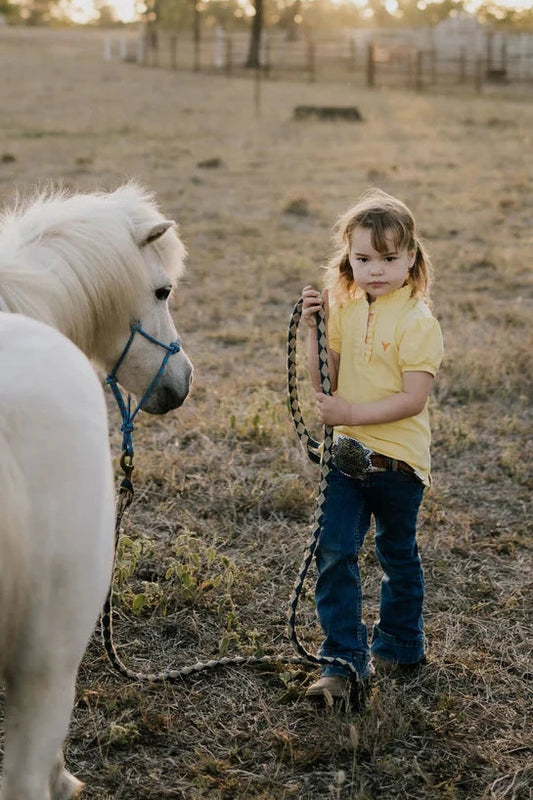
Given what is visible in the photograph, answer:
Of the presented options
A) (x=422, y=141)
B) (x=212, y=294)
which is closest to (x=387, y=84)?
(x=422, y=141)

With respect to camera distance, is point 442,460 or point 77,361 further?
point 442,460

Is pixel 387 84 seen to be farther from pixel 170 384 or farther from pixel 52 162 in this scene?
pixel 170 384

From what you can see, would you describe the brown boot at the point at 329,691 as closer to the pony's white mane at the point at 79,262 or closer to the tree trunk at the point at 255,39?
the pony's white mane at the point at 79,262

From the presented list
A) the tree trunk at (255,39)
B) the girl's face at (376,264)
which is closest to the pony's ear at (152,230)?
the girl's face at (376,264)

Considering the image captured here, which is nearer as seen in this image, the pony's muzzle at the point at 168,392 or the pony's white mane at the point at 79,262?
the pony's white mane at the point at 79,262

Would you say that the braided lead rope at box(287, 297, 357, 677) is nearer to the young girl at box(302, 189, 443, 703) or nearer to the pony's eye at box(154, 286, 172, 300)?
the young girl at box(302, 189, 443, 703)

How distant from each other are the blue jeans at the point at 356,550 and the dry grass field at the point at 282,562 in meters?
0.19

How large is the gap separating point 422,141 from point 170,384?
15.0 meters

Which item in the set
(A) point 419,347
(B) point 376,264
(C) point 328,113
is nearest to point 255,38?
(C) point 328,113

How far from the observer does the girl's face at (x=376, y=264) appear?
8.43ft

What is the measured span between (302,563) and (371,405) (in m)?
0.55

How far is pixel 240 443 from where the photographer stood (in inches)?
177

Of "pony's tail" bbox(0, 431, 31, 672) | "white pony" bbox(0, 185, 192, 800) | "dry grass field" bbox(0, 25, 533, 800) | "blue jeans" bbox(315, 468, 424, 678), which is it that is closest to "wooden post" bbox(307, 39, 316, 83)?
"dry grass field" bbox(0, 25, 533, 800)

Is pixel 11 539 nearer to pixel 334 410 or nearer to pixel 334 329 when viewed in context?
pixel 334 410
